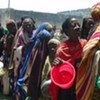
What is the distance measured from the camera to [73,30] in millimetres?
5074

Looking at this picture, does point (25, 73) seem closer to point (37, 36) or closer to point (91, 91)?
point (37, 36)

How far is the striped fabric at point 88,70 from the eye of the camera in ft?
14.4

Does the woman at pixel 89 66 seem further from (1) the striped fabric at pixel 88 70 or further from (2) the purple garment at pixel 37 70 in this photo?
(2) the purple garment at pixel 37 70

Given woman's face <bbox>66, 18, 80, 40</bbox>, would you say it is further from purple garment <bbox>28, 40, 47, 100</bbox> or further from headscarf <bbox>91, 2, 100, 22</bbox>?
purple garment <bbox>28, 40, 47, 100</bbox>

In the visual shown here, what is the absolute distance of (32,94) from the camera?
20.9 feet

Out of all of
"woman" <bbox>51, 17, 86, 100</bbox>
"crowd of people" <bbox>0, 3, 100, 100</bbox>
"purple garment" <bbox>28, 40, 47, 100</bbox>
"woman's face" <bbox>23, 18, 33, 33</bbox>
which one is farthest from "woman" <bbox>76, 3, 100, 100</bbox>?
"woman's face" <bbox>23, 18, 33, 33</bbox>

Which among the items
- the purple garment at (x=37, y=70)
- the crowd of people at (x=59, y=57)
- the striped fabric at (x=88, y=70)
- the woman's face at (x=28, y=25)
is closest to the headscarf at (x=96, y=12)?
the crowd of people at (x=59, y=57)

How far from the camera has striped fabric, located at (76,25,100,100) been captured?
4375 mm

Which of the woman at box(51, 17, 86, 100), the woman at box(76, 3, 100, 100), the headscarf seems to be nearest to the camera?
the woman at box(76, 3, 100, 100)

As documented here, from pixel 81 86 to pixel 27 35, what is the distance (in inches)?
148

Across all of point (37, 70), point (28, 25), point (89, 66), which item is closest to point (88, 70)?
point (89, 66)

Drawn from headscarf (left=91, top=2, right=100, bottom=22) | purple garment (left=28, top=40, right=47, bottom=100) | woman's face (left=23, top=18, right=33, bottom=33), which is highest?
headscarf (left=91, top=2, right=100, bottom=22)

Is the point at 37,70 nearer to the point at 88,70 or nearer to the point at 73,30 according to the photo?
the point at 73,30

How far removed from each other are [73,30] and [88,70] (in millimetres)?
780
